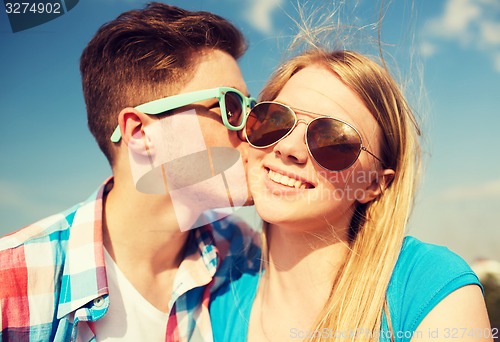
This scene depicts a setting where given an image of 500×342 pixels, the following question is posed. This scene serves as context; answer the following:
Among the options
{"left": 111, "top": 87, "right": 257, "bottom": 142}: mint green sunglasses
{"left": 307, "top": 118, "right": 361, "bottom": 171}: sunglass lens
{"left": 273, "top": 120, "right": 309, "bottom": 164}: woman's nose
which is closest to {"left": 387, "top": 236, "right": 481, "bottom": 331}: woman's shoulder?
{"left": 307, "top": 118, "right": 361, "bottom": 171}: sunglass lens

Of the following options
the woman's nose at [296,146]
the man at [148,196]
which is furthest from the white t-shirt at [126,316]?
the woman's nose at [296,146]

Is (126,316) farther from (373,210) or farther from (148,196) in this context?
(373,210)

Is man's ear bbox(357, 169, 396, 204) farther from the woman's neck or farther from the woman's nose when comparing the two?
the woman's nose

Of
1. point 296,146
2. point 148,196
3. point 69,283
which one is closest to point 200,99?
point 148,196

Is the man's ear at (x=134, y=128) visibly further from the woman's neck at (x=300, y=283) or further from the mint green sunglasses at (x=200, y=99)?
the woman's neck at (x=300, y=283)

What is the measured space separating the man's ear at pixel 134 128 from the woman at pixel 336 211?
2.63ft

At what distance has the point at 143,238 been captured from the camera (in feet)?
9.41

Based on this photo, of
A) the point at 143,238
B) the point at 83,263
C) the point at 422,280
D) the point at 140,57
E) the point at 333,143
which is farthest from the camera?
the point at 140,57

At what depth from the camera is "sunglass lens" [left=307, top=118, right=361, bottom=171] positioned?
236cm

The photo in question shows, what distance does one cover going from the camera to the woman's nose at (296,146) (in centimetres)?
241

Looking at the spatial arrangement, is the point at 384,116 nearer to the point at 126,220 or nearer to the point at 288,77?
the point at 288,77

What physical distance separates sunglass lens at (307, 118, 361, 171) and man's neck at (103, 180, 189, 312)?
1.17 meters

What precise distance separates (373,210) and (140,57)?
196cm

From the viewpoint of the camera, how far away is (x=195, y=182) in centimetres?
305
